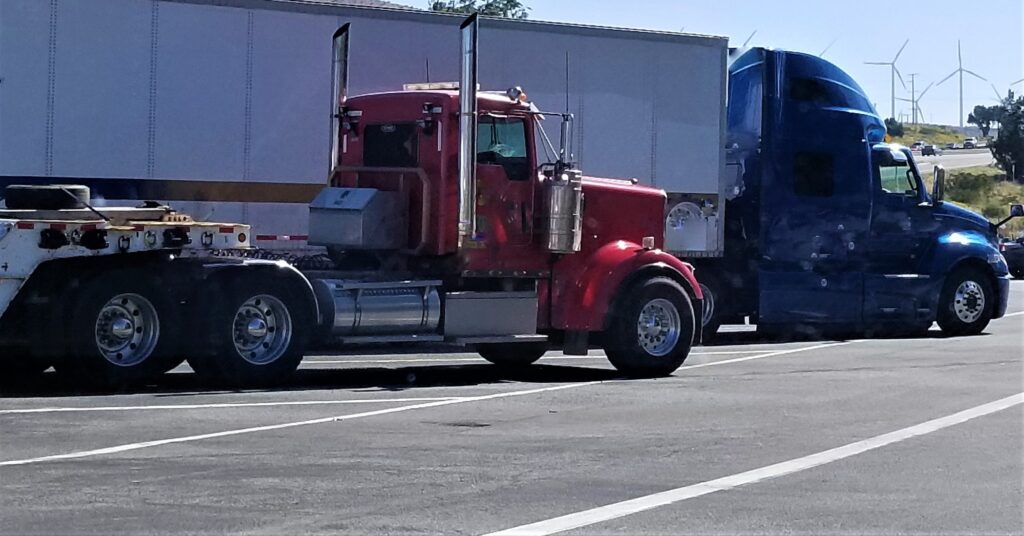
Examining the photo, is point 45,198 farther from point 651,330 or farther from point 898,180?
point 898,180

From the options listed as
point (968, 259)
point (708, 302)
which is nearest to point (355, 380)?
point (708, 302)

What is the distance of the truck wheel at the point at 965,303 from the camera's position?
22.4 m

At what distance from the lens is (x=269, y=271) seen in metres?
14.4

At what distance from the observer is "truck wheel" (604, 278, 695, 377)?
1619 cm

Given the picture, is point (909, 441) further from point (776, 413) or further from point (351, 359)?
point (351, 359)

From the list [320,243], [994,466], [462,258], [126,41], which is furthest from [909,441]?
[126,41]

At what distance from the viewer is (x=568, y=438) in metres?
11.4

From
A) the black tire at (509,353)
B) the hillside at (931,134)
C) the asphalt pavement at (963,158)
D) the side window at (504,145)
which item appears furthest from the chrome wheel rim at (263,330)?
the hillside at (931,134)

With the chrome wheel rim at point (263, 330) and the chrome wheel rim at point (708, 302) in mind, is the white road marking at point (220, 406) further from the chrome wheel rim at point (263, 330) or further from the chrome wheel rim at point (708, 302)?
the chrome wheel rim at point (708, 302)

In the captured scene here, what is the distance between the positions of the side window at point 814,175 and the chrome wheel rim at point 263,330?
9.36 meters

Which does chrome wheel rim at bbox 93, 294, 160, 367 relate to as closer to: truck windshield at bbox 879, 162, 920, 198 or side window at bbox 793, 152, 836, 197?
side window at bbox 793, 152, 836, 197

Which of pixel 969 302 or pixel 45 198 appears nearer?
pixel 45 198

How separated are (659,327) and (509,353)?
1.98 metres

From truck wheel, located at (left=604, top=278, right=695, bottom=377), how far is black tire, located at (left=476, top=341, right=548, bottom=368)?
53.1 inches
